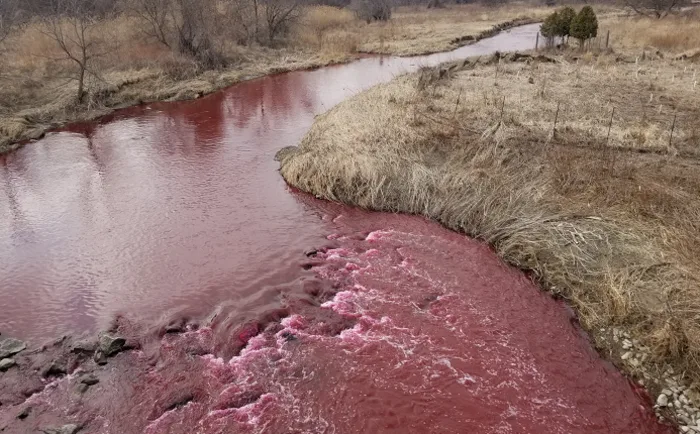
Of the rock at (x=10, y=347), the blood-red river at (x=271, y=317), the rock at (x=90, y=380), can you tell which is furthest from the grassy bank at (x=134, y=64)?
the rock at (x=90, y=380)

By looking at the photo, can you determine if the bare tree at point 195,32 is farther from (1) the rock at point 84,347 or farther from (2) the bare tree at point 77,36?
(1) the rock at point 84,347

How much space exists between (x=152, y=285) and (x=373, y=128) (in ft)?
25.3

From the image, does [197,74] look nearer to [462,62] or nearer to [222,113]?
[222,113]

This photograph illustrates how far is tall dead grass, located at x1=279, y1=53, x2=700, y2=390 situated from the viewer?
8.34 m

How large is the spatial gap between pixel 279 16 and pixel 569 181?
88.0ft

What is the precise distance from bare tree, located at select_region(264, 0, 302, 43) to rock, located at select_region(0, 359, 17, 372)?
2814cm

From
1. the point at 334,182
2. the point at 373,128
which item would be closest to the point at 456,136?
the point at 373,128

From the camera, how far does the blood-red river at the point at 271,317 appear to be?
6.80m

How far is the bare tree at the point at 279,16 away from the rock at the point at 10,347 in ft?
90.8

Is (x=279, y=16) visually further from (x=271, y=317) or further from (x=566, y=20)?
(x=271, y=317)

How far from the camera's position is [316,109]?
66.1 feet

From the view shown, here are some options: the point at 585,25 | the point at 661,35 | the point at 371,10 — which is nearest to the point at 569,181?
the point at 585,25

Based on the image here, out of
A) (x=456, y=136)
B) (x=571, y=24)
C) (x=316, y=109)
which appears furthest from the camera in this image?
(x=571, y=24)

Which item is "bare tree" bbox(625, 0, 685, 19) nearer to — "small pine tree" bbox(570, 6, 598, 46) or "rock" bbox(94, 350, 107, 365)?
"small pine tree" bbox(570, 6, 598, 46)
